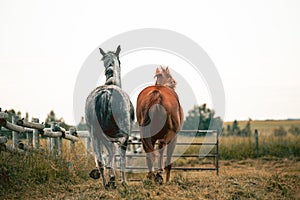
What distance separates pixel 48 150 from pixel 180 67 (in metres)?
5.83

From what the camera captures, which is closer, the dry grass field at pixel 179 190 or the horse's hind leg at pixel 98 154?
the dry grass field at pixel 179 190

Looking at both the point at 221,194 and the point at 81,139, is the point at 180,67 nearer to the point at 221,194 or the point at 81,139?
the point at 81,139

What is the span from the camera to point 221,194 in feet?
23.1

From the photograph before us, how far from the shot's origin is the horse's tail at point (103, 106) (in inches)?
293

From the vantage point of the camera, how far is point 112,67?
26.6ft

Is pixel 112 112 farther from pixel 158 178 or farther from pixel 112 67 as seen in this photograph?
pixel 158 178

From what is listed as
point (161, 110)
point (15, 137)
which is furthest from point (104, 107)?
point (15, 137)

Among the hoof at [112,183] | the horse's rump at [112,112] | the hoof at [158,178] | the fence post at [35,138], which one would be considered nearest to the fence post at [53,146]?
the fence post at [35,138]

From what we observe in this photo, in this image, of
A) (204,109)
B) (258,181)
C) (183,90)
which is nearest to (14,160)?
(258,181)

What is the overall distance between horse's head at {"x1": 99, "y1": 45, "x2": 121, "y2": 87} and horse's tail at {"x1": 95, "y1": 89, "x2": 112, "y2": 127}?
0.54 meters

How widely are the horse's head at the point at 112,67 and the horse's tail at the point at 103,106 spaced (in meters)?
0.54

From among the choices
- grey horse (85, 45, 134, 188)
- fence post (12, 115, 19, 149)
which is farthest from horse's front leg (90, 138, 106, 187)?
fence post (12, 115, 19, 149)

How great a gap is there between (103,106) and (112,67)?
985mm

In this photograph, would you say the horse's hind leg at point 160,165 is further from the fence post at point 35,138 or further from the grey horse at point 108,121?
the fence post at point 35,138
